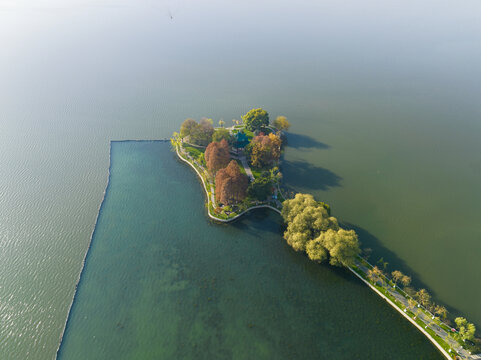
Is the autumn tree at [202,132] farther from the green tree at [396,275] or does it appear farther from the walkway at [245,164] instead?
the green tree at [396,275]

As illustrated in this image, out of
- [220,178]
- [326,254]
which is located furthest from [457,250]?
[220,178]

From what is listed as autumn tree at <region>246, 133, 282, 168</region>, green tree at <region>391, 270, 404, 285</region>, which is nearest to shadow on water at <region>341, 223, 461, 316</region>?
green tree at <region>391, 270, 404, 285</region>

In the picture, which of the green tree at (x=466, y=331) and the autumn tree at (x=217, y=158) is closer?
the green tree at (x=466, y=331)

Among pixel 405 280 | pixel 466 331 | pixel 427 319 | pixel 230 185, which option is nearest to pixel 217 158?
pixel 230 185

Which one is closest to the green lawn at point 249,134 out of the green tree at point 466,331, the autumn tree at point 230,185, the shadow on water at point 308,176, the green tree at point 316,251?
the shadow on water at point 308,176

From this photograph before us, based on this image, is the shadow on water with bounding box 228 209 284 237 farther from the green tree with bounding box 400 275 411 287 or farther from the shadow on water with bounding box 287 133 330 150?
the shadow on water with bounding box 287 133 330 150

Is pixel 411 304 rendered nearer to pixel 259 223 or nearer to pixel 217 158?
pixel 259 223

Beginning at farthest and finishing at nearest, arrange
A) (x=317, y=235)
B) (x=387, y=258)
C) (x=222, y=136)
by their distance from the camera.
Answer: (x=222, y=136) < (x=387, y=258) < (x=317, y=235)
